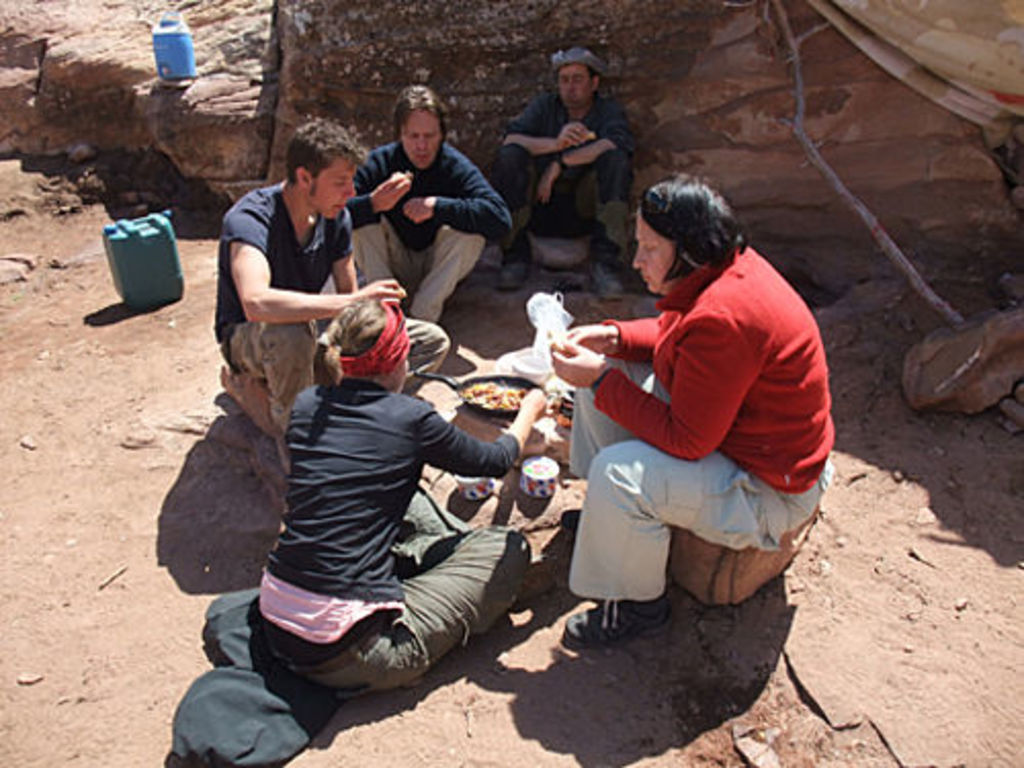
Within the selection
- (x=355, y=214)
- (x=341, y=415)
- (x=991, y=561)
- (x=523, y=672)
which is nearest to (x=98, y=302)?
(x=355, y=214)

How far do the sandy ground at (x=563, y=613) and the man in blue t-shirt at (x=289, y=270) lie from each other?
53 cm

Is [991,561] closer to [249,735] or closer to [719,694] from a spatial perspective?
[719,694]

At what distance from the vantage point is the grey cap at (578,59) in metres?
5.06

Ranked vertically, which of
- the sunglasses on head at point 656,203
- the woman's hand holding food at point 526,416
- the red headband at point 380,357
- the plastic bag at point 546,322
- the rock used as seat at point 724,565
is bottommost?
the rock used as seat at point 724,565

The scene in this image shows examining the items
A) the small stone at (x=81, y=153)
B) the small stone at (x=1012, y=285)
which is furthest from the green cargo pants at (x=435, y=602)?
the small stone at (x=81, y=153)

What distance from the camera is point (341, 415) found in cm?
261

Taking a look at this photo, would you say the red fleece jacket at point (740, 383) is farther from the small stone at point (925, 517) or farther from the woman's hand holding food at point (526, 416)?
the small stone at point (925, 517)

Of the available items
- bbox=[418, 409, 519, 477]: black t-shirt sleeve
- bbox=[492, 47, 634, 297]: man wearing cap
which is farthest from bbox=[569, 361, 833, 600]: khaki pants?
bbox=[492, 47, 634, 297]: man wearing cap

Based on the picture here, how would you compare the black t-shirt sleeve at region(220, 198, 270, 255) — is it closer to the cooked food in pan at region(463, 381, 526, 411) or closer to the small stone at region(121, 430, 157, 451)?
the cooked food in pan at region(463, 381, 526, 411)

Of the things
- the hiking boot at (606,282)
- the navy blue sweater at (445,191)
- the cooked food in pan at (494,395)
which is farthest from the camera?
the hiking boot at (606,282)

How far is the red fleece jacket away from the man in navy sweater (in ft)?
7.51

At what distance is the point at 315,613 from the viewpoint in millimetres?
2504

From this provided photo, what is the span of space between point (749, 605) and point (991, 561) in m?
0.97

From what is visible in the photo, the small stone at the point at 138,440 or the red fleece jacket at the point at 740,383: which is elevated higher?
the red fleece jacket at the point at 740,383
